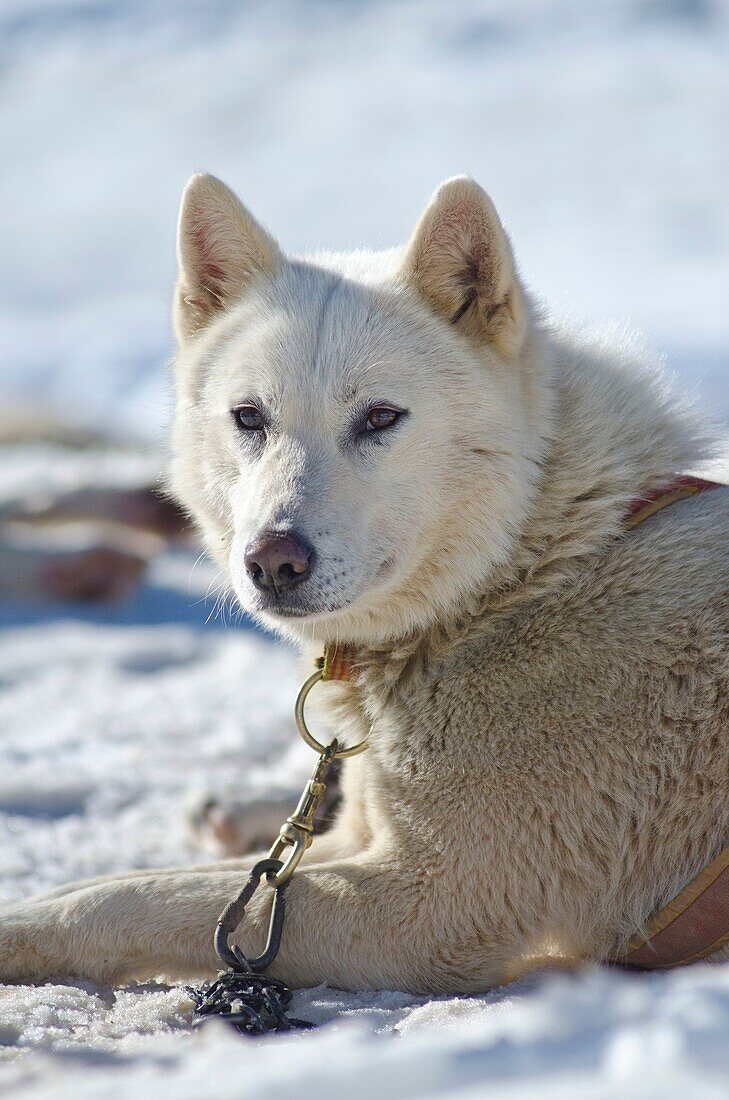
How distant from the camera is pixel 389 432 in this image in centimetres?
265

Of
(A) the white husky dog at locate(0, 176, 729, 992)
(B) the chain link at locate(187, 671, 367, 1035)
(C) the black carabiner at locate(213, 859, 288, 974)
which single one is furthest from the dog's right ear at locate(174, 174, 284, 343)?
(C) the black carabiner at locate(213, 859, 288, 974)

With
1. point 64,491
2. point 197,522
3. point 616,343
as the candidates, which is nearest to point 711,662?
point 616,343

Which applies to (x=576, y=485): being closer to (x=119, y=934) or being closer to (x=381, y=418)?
(x=381, y=418)

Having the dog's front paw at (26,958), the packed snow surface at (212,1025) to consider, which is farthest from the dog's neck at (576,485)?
the dog's front paw at (26,958)

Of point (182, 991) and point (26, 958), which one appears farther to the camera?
point (26, 958)

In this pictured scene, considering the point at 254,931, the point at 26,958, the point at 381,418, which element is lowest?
the point at 26,958

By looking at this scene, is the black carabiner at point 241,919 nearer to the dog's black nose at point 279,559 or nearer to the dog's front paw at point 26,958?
the dog's front paw at point 26,958

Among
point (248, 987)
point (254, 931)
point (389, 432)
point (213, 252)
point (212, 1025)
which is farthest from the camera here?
point (213, 252)

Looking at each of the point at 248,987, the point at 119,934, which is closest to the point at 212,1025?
the point at 248,987

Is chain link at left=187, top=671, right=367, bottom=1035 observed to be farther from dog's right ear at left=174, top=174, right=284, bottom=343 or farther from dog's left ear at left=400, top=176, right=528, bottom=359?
dog's right ear at left=174, top=174, right=284, bottom=343

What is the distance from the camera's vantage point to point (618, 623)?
2465mm

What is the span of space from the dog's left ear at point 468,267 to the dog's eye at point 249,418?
54 centimetres

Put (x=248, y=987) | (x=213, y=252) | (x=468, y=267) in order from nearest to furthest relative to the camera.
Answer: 1. (x=248, y=987)
2. (x=468, y=267)
3. (x=213, y=252)

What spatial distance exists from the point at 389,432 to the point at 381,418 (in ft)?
0.14
